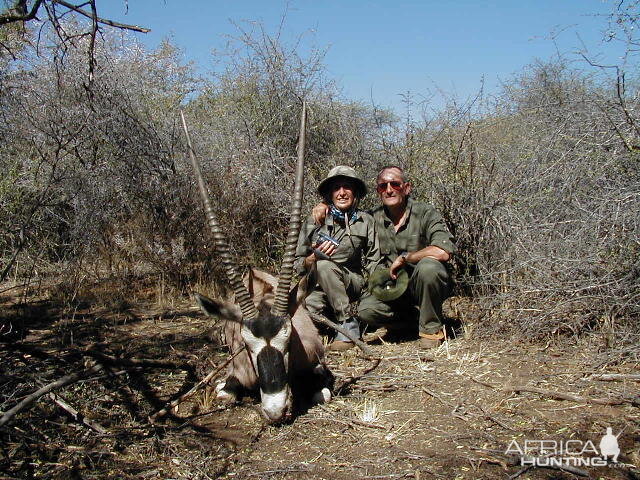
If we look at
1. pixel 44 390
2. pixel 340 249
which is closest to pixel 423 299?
pixel 340 249

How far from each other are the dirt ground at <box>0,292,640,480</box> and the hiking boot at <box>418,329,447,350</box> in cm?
10

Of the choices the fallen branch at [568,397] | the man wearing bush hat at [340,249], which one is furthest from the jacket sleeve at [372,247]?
the fallen branch at [568,397]

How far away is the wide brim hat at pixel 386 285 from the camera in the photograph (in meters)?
6.09

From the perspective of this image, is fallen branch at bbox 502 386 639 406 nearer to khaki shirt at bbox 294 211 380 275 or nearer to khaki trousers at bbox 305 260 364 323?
khaki trousers at bbox 305 260 364 323

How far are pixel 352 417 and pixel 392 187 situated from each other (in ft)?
8.78

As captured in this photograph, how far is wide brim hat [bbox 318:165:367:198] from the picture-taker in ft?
20.8

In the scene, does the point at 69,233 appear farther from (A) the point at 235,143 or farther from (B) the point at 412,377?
(B) the point at 412,377

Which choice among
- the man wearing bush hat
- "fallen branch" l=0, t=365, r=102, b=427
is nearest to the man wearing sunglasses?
the man wearing bush hat

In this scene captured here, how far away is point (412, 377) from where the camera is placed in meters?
5.16

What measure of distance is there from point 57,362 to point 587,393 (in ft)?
15.2

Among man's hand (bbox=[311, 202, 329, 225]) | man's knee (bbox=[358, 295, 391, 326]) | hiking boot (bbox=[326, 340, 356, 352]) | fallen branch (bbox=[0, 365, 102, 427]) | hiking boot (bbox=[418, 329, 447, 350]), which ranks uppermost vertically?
man's hand (bbox=[311, 202, 329, 225])

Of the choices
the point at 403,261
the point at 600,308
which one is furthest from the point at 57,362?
the point at 600,308

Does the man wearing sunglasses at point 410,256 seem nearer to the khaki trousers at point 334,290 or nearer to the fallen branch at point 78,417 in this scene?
the khaki trousers at point 334,290

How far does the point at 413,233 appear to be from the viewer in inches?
246
